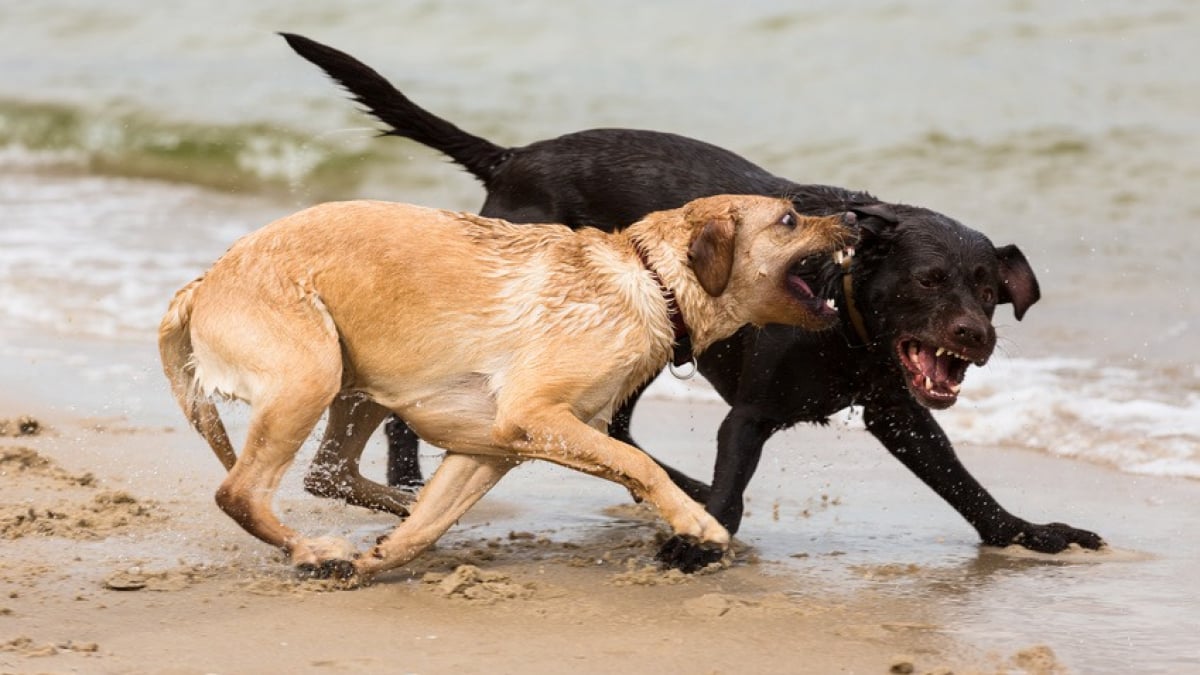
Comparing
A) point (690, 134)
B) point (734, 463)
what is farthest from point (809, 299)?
point (690, 134)

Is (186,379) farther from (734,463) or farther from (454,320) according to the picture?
(734,463)

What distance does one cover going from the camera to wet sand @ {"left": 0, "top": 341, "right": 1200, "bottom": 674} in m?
4.37

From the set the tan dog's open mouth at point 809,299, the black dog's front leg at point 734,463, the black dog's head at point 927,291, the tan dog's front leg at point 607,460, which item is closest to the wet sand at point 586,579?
the black dog's front leg at point 734,463

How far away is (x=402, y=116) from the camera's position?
666cm

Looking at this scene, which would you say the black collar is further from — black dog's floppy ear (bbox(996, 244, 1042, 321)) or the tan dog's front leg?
black dog's floppy ear (bbox(996, 244, 1042, 321))

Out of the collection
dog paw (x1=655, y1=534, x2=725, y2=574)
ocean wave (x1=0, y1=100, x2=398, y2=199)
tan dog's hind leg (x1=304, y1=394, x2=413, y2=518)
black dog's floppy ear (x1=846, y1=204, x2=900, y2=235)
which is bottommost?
dog paw (x1=655, y1=534, x2=725, y2=574)

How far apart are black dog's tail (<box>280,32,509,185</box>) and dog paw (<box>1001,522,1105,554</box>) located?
2.48 m

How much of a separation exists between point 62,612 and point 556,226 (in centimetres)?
190

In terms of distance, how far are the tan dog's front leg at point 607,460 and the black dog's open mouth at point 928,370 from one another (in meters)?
1.08

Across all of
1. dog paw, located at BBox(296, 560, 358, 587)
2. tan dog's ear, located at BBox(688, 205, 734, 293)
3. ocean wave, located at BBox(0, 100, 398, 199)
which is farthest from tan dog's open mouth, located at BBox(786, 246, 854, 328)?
ocean wave, located at BBox(0, 100, 398, 199)

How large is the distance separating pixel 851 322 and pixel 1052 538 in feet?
3.38

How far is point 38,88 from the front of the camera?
18.9m

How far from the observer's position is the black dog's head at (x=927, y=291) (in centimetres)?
542

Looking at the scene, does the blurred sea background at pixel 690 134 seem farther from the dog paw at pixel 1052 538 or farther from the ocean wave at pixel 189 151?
the dog paw at pixel 1052 538
